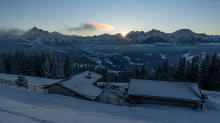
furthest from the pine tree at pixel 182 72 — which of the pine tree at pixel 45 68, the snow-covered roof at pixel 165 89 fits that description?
the pine tree at pixel 45 68

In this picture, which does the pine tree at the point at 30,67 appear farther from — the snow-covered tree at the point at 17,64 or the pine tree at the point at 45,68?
the pine tree at the point at 45,68

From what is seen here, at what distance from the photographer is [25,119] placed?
409 inches

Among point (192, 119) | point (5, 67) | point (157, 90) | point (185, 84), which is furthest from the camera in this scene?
point (5, 67)

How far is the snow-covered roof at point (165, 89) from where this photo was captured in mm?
23017

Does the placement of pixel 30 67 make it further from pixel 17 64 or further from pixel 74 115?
pixel 74 115

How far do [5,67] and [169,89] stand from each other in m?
63.1

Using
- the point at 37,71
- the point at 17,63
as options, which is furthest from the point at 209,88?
the point at 17,63

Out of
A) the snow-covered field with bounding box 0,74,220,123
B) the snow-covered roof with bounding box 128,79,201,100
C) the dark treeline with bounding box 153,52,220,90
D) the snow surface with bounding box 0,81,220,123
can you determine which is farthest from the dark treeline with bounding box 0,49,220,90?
the snow surface with bounding box 0,81,220,123

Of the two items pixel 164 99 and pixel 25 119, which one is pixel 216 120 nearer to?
pixel 164 99

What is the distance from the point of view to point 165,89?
2505 cm

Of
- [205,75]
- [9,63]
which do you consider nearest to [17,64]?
[9,63]

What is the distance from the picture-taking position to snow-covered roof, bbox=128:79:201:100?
75.5ft

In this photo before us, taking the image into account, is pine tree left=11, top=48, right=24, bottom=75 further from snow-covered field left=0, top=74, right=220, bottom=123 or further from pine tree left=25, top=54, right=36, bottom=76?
snow-covered field left=0, top=74, right=220, bottom=123

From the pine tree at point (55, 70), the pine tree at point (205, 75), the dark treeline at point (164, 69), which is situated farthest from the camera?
the pine tree at point (55, 70)
